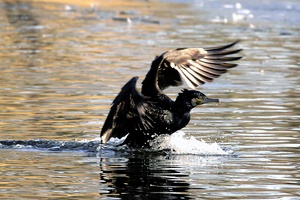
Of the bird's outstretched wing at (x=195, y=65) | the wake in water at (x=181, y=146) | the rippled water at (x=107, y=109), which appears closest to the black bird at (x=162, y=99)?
the bird's outstretched wing at (x=195, y=65)

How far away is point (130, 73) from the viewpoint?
54.0ft

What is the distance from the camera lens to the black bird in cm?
945

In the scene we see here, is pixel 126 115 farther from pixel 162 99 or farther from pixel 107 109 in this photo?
pixel 107 109

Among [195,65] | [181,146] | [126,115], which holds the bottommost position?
[181,146]

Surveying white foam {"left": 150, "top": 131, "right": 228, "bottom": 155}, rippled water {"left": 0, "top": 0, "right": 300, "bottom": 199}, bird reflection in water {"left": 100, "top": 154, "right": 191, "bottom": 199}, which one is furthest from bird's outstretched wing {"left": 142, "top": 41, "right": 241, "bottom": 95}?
bird reflection in water {"left": 100, "top": 154, "right": 191, "bottom": 199}

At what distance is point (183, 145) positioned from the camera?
10.3m

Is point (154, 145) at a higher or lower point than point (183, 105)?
lower

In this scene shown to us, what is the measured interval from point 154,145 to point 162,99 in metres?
0.57

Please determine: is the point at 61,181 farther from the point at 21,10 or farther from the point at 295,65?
the point at 21,10

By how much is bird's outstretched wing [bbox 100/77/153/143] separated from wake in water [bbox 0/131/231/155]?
0.47m

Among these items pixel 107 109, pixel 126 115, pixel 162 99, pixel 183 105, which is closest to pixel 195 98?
pixel 183 105

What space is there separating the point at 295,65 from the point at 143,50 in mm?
3788

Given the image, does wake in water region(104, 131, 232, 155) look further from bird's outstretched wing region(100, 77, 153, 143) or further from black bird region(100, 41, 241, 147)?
bird's outstretched wing region(100, 77, 153, 143)

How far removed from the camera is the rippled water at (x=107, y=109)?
324 inches
